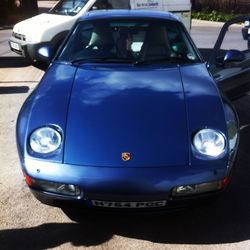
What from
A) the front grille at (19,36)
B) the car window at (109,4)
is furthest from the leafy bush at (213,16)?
the front grille at (19,36)

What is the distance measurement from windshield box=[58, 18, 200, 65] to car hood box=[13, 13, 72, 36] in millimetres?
5028

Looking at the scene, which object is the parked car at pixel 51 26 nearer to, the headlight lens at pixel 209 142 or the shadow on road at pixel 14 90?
the shadow on road at pixel 14 90

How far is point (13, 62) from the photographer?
1038 cm

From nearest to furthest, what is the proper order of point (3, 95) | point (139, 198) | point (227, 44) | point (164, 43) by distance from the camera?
1. point (139, 198)
2. point (164, 43)
3. point (3, 95)
4. point (227, 44)

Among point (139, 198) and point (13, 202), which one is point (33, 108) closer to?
point (13, 202)

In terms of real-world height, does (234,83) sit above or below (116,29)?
below

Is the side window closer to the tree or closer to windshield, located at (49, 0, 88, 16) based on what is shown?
windshield, located at (49, 0, 88, 16)

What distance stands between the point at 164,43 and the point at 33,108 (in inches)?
63.4

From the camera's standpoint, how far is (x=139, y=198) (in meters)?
3.10

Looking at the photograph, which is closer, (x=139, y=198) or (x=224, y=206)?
(x=139, y=198)

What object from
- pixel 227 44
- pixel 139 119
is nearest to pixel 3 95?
pixel 139 119

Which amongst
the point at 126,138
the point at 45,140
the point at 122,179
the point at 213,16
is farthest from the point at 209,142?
the point at 213,16

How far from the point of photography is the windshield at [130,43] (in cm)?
441

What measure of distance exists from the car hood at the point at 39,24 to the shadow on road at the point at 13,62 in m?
0.68
